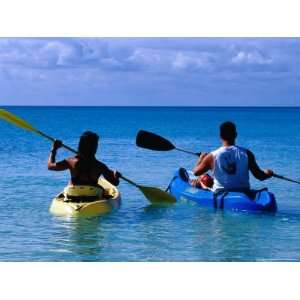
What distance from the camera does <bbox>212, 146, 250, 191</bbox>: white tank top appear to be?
374 inches

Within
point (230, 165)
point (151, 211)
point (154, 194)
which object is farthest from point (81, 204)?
point (230, 165)

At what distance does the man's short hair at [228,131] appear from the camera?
9.38m

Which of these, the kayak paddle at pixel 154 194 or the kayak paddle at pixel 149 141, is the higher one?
the kayak paddle at pixel 149 141

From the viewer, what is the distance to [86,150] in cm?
913

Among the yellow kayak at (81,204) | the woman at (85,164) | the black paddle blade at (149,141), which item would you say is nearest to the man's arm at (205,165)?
the black paddle blade at (149,141)

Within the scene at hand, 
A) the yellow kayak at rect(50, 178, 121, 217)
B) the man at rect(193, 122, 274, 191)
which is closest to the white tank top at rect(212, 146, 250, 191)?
the man at rect(193, 122, 274, 191)

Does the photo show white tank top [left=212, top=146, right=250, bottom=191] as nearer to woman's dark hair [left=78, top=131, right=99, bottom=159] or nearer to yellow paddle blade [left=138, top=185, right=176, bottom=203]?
yellow paddle blade [left=138, top=185, right=176, bottom=203]

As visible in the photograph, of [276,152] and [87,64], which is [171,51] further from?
[276,152]

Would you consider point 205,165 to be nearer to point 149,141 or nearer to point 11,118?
point 149,141

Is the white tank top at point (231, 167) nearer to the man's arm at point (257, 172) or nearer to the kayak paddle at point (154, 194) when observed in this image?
the man's arm at point (257, 172)

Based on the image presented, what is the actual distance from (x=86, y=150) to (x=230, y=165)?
4.78ft

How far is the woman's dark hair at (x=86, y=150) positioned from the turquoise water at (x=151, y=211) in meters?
0.37

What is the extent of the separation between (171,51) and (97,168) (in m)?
1.38
